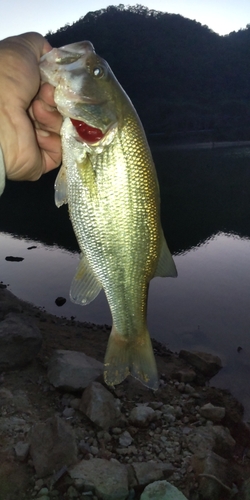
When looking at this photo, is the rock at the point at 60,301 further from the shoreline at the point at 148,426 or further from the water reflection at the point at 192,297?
the shoreline at the point at 148,426

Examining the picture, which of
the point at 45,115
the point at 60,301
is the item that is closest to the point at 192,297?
the point at 60,301

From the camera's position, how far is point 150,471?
451 centimetres

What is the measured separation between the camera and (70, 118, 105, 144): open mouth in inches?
97.9

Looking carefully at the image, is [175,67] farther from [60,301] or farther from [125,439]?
[125,439]

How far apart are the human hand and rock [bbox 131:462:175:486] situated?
3.48 metres

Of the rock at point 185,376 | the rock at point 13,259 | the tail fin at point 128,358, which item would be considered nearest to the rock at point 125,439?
the rock at point 185,376

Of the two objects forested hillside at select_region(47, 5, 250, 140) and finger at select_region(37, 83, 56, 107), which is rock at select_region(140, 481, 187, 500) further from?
forested hillside at select_region(47, 5, 250, 140)

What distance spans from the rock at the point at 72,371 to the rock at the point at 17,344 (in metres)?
0.40

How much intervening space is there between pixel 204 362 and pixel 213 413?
193cm

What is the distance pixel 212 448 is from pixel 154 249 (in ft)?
12.9

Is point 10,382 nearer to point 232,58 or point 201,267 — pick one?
point 201,267

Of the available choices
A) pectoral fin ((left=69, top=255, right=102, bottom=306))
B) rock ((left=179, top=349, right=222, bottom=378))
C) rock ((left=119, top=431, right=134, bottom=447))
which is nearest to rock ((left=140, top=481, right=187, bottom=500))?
rock ((left=119, top=431, right=134, bottom=447))

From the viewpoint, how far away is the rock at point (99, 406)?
5.27 metres

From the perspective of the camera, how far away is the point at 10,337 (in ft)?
20.8
